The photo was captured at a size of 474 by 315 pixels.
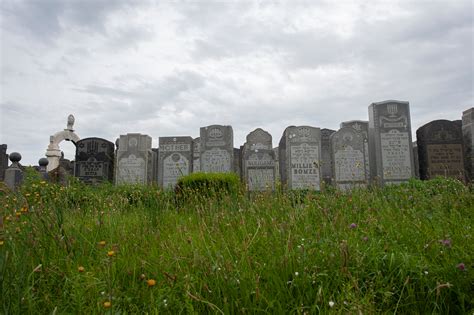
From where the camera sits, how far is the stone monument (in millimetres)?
21547

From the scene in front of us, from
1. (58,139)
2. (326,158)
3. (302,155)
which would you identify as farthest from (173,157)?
(58,139)

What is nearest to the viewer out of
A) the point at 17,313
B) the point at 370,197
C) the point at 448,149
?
the point at 17,313

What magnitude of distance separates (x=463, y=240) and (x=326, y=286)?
1.34 meters

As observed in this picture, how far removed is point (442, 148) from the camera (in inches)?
481

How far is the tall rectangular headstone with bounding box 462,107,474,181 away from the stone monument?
2153 centimetres

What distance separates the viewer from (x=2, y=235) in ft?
8.43

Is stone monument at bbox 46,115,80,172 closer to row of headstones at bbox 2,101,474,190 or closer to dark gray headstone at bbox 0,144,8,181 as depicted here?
dark gray headstone at bbox 0,144,8,181

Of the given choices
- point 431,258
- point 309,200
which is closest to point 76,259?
point 309,200

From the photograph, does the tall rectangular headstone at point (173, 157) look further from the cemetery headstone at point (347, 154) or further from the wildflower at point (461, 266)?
the wildflower at point (461, 266)

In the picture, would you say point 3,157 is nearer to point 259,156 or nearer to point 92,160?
point 92,160

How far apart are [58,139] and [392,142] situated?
20.1m

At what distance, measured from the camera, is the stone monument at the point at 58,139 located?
21.5m

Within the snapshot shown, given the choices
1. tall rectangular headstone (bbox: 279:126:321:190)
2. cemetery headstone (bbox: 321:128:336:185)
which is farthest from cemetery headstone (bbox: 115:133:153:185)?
cemetery headstone (bbox: 321:128:336:185)

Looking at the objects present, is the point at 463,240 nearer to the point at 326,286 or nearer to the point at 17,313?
the point at 326,286
